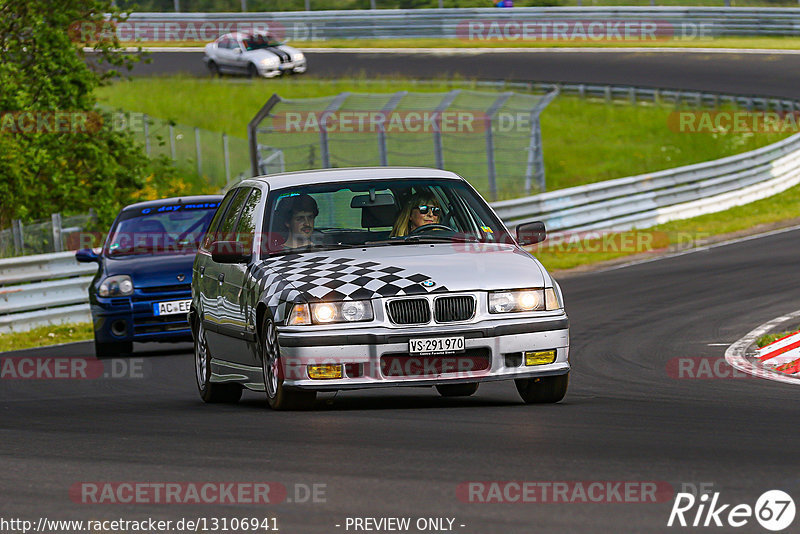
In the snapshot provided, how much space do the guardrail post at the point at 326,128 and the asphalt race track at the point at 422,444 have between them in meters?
13.3

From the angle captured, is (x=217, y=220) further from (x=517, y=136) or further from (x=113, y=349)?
(x=517, y=136)

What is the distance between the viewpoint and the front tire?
28.2 feet

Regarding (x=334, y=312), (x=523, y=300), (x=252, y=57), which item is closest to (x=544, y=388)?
(x=523, y=300)

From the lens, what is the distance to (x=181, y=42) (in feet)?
172

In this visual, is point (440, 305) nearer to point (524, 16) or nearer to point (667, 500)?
point (667, 500)

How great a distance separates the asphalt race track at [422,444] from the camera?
5.60 metres

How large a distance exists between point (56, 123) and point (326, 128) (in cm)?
526

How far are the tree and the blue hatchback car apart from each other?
700 cm

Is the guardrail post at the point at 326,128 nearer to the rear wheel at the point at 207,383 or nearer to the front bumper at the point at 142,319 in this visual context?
the front bumper at the point at 142,319

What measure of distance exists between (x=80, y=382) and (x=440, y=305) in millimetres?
5458

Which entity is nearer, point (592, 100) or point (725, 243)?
point (725, 243)

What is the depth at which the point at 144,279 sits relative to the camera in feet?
48.7

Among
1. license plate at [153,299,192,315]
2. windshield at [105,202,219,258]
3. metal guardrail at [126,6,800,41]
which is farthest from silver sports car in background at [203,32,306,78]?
license plate at [153,299,192,315]

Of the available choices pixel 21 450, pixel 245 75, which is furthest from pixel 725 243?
pixel 245 75
